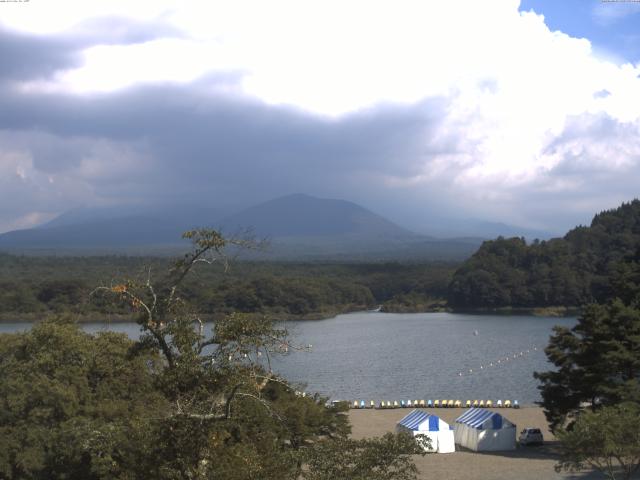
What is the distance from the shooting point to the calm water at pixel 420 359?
111ft

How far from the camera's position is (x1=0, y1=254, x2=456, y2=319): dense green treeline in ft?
221

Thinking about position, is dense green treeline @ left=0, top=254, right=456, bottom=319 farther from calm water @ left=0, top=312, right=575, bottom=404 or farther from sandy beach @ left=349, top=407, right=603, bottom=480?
sandy beach @ left=349, top=407, right=603, bottom=480

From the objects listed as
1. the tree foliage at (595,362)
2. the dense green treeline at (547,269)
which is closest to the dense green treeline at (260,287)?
the dense green treeline at (547,269)

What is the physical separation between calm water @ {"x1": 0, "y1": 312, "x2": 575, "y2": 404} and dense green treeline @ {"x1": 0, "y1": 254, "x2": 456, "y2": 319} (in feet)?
17.9

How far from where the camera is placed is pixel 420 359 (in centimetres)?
4369

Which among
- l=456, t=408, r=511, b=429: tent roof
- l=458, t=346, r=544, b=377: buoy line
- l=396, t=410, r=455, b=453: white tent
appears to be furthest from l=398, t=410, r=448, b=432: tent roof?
l=458, t=346, r=544, b=377: buoy line

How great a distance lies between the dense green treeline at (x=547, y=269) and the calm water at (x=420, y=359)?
11240 mm

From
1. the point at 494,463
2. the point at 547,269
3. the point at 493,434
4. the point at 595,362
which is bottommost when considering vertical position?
the point at 494,463

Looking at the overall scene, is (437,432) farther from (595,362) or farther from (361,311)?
(361,311)

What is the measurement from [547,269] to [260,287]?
30069mm

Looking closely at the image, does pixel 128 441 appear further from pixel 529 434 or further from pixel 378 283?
pixel 378 283

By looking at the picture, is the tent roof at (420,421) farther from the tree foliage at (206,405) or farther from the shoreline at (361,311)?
the shoreline at (361,311)

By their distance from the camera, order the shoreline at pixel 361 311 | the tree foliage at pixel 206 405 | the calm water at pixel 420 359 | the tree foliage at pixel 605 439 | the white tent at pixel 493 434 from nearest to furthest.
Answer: the tree foliage at pixel 206 405, the tree foliage at pixel 605 439, the white tent at pixel 493 434, the calm water at pixel 420 359, the shoreline at pixel 361 311

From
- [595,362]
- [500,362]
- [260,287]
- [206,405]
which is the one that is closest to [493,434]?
[595,362]
